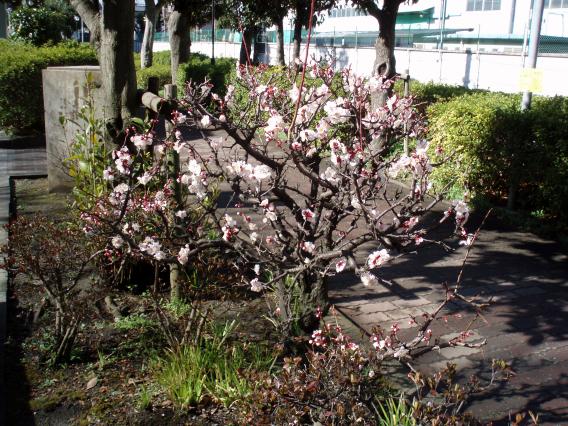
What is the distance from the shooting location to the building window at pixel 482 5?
3711cm

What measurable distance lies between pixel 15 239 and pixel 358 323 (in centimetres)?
254

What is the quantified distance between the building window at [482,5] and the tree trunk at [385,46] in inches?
1125

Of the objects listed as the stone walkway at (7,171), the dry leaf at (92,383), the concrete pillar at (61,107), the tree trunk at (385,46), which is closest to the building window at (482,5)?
the tree trunk at (385,46)

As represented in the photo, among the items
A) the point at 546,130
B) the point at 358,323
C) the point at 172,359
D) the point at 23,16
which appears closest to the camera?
the point at 172,359

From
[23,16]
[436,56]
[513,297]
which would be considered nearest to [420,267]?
[513,297]

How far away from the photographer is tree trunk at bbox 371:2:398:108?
11.1 metres

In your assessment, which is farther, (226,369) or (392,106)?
(392,106)

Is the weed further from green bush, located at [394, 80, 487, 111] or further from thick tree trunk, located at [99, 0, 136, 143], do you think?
green bush, located at [394, 80, 487, 111]

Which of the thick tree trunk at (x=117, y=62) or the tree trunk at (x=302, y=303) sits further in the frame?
the thick tree trunk at (x=117, y=62)

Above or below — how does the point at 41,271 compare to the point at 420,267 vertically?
above

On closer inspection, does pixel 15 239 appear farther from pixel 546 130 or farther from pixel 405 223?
pixel 546 130

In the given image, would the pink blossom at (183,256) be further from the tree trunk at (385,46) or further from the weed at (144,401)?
the tree trunk at (385,46)

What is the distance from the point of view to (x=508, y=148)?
8.40 metres

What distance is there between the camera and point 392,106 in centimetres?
444
